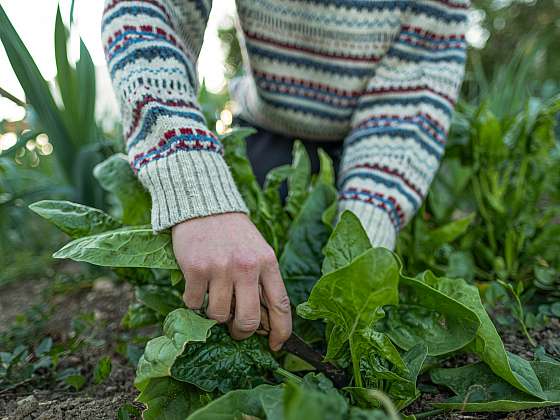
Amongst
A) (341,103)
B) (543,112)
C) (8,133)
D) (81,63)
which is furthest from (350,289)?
(8,133)

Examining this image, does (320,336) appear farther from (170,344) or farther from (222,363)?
(170,344)

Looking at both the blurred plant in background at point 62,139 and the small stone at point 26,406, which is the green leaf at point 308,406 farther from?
the blurred plant in background at point 62,139

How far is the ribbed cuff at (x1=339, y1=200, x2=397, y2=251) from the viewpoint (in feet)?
3.59

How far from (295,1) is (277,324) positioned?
81 cm

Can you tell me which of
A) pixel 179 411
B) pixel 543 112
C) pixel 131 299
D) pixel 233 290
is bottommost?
pixel 131 299

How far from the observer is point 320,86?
137 cm

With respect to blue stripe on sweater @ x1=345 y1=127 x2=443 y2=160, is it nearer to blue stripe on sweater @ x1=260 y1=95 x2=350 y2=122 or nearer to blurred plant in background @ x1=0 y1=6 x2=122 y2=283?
blue stripe on sweater @ x1=260 y1=95 x2=350 y2=122

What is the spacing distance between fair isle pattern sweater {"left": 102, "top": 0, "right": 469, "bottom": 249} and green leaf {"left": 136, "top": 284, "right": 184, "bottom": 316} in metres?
0.20

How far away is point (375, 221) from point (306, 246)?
0.52 feet

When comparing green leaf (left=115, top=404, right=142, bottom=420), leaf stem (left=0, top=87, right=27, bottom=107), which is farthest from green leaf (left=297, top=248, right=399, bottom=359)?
leaf stem (left=0, top=87, right=27, bottom=107)

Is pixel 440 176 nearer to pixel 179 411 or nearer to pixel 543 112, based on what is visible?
pixel 543 112

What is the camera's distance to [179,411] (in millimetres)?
790

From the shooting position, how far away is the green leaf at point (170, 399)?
76cm

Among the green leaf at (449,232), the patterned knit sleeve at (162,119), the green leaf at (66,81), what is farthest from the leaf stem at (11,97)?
the green leaf at (449,232)
